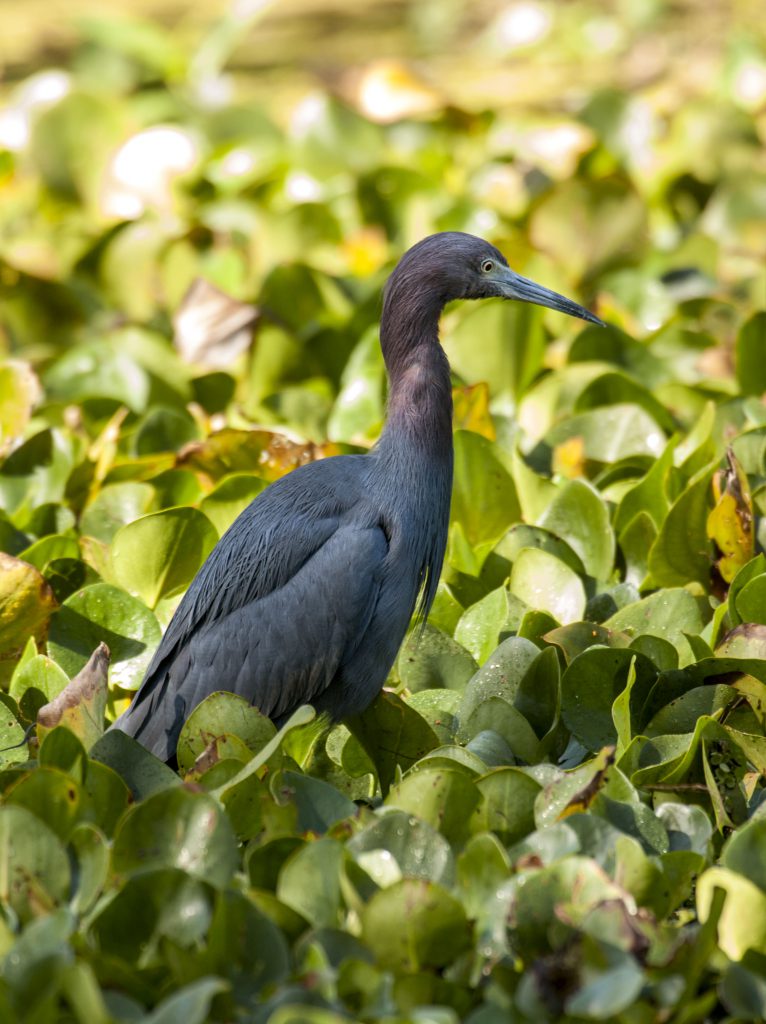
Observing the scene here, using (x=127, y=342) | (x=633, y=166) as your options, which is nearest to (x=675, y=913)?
Result: (x=127, y=342)

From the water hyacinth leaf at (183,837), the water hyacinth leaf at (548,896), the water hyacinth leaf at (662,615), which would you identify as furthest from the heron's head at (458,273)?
the water hyacinth leaf at (548,896)

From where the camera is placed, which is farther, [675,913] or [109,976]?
[675,913]

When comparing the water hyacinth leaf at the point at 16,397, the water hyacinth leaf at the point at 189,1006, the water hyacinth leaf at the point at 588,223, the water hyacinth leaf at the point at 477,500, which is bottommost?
the water hyacinth leaf at the point at 588,223

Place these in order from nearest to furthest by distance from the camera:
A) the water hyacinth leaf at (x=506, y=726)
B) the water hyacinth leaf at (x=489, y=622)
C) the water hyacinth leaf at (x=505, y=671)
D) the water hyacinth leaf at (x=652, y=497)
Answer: the water hyacinth leaf at (x=506, y=726), the water hyacinth leaf at (x=505, y=671), the water hyacinth leaf at (x=489, y=622), the water hyacinth leaf at (x=652, y=497)

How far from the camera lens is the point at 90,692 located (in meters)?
3.41

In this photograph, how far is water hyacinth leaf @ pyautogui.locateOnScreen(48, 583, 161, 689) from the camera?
405 cm

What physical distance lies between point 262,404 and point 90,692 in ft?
7.25

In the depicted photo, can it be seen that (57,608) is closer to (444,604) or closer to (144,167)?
(444,604)

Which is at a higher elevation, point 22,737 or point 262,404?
point 22,737

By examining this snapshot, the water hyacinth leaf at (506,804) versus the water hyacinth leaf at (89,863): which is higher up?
the water hyacinth leaf at (89,863)

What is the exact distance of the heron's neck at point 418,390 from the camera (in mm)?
4102

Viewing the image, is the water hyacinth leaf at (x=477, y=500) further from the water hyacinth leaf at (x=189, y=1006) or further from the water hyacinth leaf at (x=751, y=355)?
the water hyacinth leaf at (x=189, y=1006)

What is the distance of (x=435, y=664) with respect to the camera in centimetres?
403

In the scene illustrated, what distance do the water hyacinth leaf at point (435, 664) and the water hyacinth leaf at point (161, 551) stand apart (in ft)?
2.42
